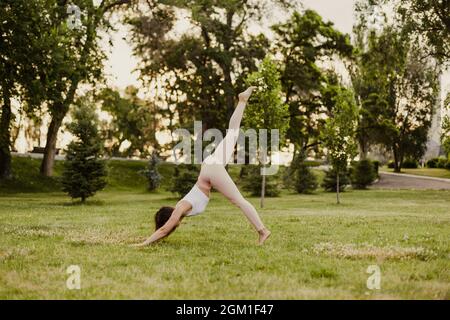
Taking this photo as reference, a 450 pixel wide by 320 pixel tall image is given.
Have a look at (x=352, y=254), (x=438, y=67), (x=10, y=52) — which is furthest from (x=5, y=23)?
(x=438, y=67)

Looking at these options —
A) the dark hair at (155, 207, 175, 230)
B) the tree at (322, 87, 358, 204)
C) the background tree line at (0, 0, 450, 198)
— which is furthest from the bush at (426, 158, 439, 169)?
the dark hair at (155, 207, 175, 230)

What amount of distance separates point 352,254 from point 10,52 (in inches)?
794

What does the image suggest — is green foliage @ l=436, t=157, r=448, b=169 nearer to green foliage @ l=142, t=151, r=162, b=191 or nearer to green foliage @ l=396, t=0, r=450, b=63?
green foliage @ l=396, t=0, r=450, b=63

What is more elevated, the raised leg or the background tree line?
the background tree line

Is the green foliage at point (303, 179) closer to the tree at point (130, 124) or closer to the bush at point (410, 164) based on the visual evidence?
the tree at point (130, 124)

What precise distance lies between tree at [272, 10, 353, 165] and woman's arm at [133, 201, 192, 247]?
33.9 meters

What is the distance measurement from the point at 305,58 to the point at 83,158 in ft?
78.0

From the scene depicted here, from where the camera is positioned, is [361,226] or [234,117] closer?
[234,117]

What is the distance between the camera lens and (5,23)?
2367cm

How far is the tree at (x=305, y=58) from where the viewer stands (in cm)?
4369

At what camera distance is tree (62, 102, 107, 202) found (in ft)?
87.5

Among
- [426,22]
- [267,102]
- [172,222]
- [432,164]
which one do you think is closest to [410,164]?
[432,164]

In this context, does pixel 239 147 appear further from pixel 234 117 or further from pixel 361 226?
pixel 234 117
